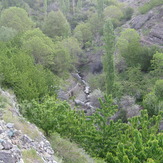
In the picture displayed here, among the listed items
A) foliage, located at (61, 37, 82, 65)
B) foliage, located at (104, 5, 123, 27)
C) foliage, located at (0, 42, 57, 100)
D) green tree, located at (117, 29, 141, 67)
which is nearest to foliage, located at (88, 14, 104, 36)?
foliage, located at (104, 5, 123, 27)

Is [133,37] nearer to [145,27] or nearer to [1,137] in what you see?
[145,27]

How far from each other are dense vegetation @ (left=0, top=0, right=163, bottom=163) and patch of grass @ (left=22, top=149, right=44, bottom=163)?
4.59 metres

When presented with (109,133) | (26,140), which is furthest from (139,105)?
(26,140)

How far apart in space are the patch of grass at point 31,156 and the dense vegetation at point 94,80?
459 cm

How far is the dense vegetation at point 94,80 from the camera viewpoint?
16.6 m

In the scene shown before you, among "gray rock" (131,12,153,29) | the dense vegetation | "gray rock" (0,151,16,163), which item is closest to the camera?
"gray rock" (0,151,16,163)

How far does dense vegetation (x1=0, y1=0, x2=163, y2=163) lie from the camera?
16.6m

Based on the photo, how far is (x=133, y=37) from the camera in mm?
44000

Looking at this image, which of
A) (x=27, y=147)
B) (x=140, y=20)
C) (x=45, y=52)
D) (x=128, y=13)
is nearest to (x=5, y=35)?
(x=45, y=52)

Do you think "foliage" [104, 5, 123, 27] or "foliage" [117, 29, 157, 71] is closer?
"foliage" [117, 29, 157, 71]

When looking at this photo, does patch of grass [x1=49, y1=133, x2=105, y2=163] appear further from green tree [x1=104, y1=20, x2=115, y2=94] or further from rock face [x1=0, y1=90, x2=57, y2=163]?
green tree [x1=104, y1=20, x2=115, y2=94]

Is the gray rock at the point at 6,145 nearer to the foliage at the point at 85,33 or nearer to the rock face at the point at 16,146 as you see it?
the rock face at the point at 16,146

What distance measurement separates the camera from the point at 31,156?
10.7 m

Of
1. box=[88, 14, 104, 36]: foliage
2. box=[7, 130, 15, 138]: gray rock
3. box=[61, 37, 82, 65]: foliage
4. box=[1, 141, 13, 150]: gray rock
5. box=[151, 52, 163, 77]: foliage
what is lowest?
box=[61, 37, 82, 65]: foliage
